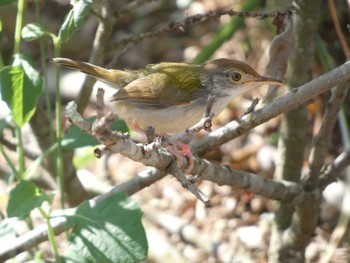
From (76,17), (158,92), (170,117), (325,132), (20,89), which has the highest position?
(158,92)

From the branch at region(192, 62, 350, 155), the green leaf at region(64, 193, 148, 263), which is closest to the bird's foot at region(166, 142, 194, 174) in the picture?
the branch at region(192, 62, 350, 155)

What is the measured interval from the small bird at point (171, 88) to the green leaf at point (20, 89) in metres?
0.55

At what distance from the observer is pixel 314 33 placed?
11.1 feet

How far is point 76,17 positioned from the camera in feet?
8.02

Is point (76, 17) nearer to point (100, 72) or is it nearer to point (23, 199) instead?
point (23, 199)

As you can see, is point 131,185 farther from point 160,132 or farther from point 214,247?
point 214,247

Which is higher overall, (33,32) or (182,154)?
(33,32)

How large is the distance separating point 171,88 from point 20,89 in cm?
106

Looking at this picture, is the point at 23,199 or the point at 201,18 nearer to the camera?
the point at 23,199

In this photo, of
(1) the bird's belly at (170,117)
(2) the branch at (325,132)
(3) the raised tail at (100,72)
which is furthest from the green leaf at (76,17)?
(2) the branch at (325,132)

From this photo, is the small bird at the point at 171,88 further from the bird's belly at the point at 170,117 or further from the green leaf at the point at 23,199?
the green leaf at the point at 23,199

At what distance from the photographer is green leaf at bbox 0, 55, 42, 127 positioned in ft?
8.53

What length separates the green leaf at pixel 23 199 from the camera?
2.56 meters

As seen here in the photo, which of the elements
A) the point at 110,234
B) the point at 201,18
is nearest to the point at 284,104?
the point at 201,18
